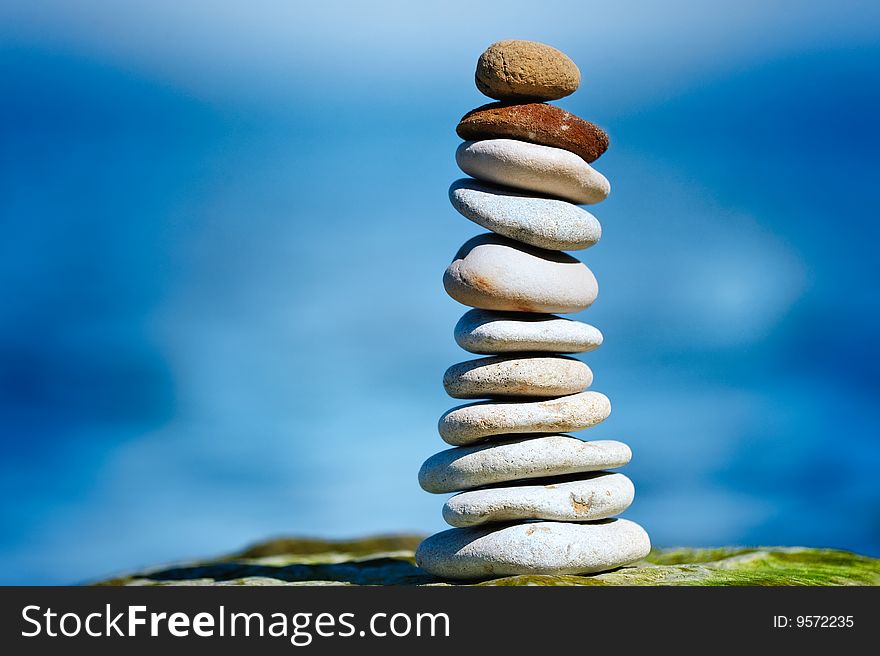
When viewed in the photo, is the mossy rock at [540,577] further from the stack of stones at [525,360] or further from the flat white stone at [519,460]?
the flat white stone at [519,460]

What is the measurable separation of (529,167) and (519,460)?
10.6ft

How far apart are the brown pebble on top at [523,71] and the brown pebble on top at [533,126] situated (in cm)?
18

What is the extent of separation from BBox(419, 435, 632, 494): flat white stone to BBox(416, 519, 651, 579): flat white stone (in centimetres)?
54

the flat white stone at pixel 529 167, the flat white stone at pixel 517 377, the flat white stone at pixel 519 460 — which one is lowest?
the flat white stone at pixel 519 460

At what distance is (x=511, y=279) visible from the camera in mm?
10898

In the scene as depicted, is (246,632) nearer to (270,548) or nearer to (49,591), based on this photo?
(49,591)

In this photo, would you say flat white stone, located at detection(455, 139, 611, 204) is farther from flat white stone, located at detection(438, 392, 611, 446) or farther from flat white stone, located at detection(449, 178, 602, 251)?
flat white stone, located at detection(438, 392, 611, 446)

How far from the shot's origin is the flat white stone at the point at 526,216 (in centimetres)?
1109

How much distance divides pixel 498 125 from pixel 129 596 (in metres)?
6.28

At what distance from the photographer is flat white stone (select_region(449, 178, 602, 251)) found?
11086mm

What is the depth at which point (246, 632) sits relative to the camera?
8.28 meters

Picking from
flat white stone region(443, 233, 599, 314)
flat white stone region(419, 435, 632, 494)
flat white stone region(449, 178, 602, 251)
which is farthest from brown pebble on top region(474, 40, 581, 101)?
flat white stone region(419, 435, 632, 494)

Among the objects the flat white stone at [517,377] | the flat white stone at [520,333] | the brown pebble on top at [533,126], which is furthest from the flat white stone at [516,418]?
the brown pebble on top at [533,126]

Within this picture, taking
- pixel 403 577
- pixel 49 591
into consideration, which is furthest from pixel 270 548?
pixel 49 591
